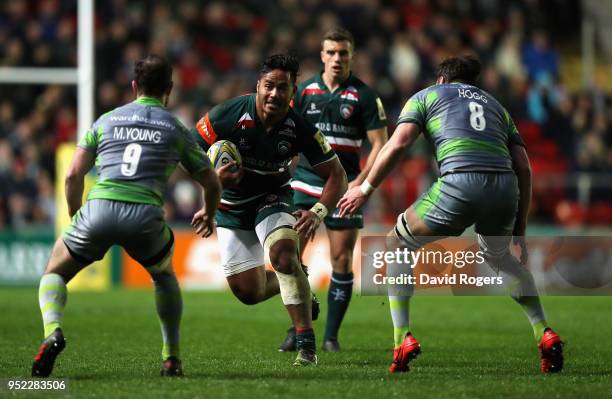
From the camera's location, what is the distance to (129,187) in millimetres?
6855

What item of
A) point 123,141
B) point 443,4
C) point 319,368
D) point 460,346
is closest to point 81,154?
point 123,141

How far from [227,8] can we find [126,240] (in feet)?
56.3

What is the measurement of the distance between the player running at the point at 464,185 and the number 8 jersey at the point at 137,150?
4.44 ft

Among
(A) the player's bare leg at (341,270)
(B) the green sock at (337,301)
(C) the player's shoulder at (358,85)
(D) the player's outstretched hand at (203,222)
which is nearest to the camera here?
(D) the player's outstretched hand at (203,222)

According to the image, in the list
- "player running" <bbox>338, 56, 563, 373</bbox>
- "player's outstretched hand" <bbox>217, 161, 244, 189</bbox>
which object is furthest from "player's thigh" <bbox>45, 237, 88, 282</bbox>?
"player running" <bbox>338, 56, 563, 373</bbox>

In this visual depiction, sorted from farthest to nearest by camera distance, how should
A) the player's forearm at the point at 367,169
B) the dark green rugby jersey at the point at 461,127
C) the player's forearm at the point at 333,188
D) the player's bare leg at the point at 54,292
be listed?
the player's forearm at the point at 367,169 < the player's forearm at the point at 333,188 < the dark green rugby jersey at the point at 461,127 < the player's bare leg at the point at 54,292

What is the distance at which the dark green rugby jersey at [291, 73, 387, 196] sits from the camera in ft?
33.1

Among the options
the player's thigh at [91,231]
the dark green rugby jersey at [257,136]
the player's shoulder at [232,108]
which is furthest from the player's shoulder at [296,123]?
the player's thigh at [91,231]

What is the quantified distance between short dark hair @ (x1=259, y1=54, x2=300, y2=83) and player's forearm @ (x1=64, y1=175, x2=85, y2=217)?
1.75 metres

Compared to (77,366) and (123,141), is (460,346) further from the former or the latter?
(123,141)

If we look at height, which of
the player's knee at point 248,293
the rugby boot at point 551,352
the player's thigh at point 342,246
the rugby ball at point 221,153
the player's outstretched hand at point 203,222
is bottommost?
the rugby boot at point 551,352

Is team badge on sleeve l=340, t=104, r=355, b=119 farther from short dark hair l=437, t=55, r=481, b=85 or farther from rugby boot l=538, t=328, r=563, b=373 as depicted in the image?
rugby boot l=538, t=328, r=563, b=373

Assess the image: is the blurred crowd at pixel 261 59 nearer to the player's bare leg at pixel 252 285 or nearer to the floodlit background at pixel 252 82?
the floodlit background at pixel 252 82

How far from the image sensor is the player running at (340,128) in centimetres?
998
